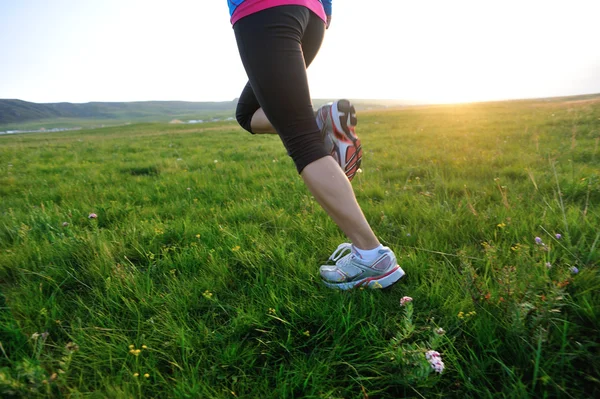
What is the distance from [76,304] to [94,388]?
2.34 feet

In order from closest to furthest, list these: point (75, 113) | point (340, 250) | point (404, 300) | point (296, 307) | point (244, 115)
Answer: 1. point (404, 300)
2. point (296, 307)
3. point (340, 250)
4. point (244, 115)
5. point (75, 113)

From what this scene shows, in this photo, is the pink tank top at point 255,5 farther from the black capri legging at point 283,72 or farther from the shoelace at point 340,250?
the shoelace at point 340,250

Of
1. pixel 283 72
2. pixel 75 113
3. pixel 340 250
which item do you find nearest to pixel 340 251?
pixel 340 250

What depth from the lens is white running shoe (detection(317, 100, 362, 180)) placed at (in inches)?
72.1

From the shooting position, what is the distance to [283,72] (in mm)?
1617

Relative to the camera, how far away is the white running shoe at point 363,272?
5.72 ft

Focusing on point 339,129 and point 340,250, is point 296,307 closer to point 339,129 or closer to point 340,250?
point 340,250

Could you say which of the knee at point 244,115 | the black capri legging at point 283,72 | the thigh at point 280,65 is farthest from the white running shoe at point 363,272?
the knee at point 244,115

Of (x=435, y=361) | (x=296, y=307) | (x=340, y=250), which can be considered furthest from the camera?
(x=340, y=250)

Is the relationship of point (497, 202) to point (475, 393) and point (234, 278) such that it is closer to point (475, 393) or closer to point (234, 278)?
point (475, 393)

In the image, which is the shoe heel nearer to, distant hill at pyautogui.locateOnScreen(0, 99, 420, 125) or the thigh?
the thigh

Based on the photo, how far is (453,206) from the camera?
295 cm

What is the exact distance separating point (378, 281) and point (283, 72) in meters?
1.21

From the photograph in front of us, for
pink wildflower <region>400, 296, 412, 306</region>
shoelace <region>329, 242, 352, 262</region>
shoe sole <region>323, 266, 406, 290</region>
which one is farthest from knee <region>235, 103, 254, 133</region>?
A: pink wildflower <region>400, 296, 412, 306</region>
